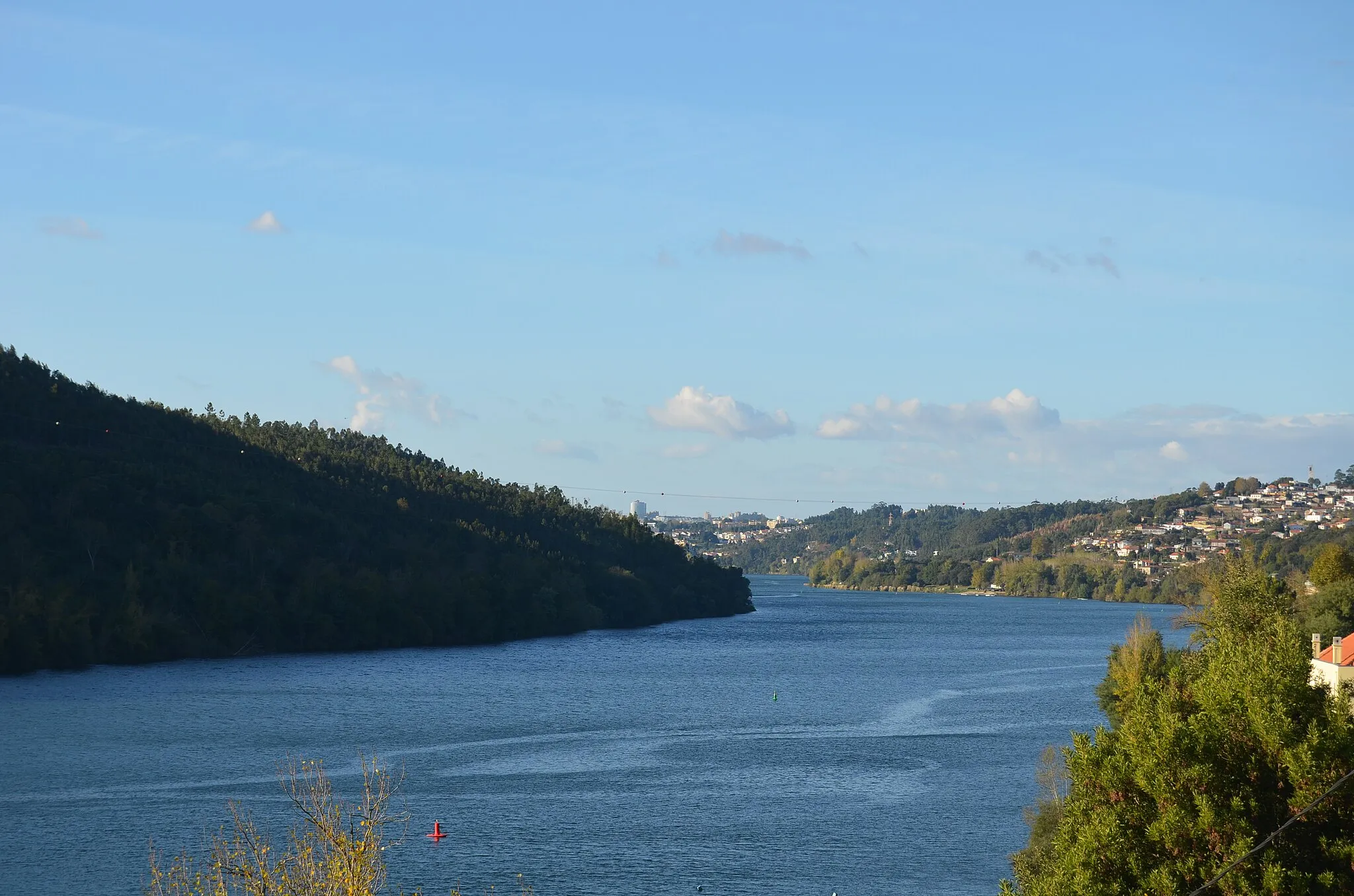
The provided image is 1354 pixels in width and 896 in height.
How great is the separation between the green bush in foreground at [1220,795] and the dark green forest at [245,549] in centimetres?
7174

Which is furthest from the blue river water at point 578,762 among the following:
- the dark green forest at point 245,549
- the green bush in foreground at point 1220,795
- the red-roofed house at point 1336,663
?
the green bush in foreground at point 1220,795

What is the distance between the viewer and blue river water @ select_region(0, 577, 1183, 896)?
3866 centimetres

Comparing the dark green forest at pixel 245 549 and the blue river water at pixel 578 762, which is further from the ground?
the dark green forest at pixel 245 549

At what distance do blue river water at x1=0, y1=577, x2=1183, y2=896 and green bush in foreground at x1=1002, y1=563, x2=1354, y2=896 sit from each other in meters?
16.2

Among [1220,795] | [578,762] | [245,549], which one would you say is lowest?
[578,762]

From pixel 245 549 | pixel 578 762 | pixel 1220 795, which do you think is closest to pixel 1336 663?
pixel 1220 795

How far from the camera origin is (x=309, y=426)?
16738 centimetres

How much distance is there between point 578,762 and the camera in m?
54.5

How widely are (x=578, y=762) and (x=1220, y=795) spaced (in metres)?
37.3

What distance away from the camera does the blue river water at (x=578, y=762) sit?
1522 inches

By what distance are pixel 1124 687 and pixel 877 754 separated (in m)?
A: 10.5

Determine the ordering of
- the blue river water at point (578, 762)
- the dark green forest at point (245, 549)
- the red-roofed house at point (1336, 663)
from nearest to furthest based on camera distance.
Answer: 1. the blue river water at point (578, 762)
2. the red-roofed house at point (1336, 663)
3. the dark green forest at point (245, 549)

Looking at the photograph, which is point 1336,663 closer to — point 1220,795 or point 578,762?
point 1220,795

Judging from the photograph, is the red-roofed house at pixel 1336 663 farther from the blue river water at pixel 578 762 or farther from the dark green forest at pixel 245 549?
the dark green forest at pixel 245 549
